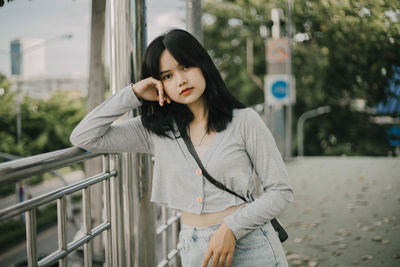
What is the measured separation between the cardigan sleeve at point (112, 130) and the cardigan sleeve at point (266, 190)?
1.89 feet

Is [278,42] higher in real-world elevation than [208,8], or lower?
lower

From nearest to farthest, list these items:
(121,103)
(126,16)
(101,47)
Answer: (121,103) < (126,16) < (101,47)

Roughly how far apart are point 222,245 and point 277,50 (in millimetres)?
9992

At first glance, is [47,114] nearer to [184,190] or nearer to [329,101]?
[329,101]

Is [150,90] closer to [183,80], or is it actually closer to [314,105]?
[183,80]

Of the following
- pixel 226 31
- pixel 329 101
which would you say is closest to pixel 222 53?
pixel 226 31

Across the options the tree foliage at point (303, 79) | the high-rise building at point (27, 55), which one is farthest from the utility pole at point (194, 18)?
the tree foliage at point (303, 79)

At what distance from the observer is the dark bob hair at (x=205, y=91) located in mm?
1782

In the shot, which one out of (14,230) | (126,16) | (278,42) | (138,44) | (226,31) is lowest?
(14,230)

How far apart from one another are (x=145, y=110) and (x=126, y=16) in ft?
2.21

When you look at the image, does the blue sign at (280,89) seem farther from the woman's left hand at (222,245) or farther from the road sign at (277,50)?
the woman's left hand at (222,245)

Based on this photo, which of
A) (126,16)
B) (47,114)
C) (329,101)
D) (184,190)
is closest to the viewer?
(184,190)

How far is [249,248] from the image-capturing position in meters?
1.78

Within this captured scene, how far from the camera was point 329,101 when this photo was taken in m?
23.0
